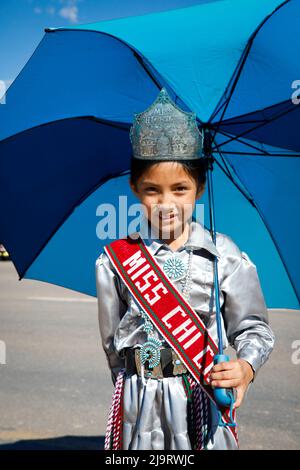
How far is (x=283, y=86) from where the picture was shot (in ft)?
6.39

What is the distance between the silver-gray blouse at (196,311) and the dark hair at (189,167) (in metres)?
0.18

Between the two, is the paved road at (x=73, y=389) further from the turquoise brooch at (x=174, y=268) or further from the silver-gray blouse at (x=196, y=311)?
the turquoise brooch at (x=174, y=268)

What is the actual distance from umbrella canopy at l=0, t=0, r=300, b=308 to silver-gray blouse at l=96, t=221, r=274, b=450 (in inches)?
15.2

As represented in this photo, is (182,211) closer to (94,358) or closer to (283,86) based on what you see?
(283,86)

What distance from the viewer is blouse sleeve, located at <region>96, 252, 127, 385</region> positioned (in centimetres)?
209

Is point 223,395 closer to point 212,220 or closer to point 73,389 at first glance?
point 212,220

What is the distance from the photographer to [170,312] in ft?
6.60

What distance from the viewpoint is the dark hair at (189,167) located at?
2.00 metres

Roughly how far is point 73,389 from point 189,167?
9.78 ft
